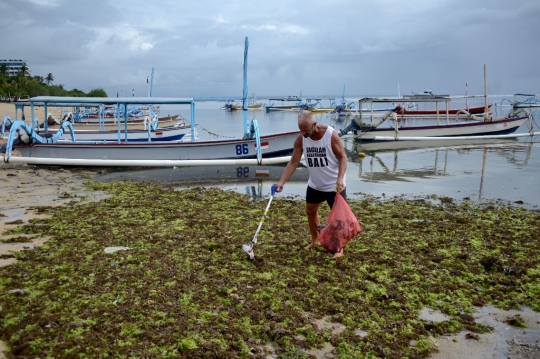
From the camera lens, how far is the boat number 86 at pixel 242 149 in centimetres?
1696

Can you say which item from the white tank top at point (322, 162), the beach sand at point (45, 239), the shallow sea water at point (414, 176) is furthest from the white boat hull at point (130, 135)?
the white tank top at point (322, 162)

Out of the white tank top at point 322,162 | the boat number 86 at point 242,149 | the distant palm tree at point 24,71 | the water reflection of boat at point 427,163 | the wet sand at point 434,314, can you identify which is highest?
the distant palm tree at point 24,71

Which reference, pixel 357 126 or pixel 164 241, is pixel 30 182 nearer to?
pixel 164 241

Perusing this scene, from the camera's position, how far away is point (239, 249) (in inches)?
251

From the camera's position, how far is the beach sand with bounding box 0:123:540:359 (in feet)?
13.3

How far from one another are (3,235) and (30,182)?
662 centimetres

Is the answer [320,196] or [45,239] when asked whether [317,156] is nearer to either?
[320,196]

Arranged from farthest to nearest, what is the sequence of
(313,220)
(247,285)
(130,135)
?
(130,135), (313,220), (247,285)

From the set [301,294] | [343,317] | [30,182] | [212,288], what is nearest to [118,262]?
[212,288]

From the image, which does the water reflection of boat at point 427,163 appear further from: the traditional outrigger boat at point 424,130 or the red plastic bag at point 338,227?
the red plastic bag at point 338,227

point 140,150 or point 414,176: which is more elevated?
point 140,150

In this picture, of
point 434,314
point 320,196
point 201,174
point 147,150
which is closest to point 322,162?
point 320,196

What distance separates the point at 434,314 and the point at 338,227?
64.6 inches

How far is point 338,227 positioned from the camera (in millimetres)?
5957
